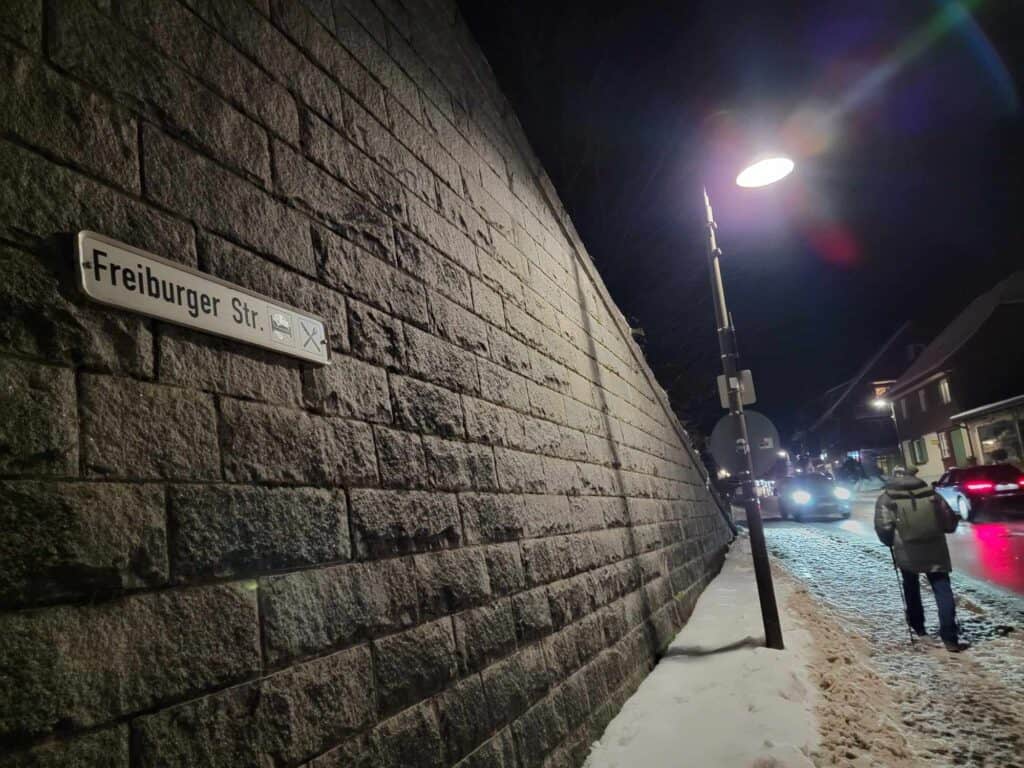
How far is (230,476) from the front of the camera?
1.76 metres

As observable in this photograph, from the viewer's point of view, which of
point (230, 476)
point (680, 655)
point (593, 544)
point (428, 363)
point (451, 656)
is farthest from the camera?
point (680, 655)

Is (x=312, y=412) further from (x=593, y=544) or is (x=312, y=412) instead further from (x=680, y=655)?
(x=680, y=655)

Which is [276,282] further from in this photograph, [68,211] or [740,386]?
[740,386]

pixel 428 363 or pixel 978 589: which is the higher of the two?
pixel 428 363

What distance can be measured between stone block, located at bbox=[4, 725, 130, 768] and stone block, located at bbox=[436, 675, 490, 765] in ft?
4.08

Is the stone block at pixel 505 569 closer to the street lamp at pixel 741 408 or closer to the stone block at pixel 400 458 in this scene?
the stone block at pixel 400 458

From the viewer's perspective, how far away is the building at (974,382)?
28.7 metres

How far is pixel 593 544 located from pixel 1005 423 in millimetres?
29891

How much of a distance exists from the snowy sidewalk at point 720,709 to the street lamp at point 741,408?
32cm

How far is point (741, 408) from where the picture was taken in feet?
24.6

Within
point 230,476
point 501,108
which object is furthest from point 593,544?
point 501,108

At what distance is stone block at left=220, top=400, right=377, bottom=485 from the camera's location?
181 centimetres

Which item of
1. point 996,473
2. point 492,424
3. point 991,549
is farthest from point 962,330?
point 492,424

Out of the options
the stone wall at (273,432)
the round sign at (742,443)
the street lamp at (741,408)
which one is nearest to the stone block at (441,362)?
the stone wall at (273,432)
